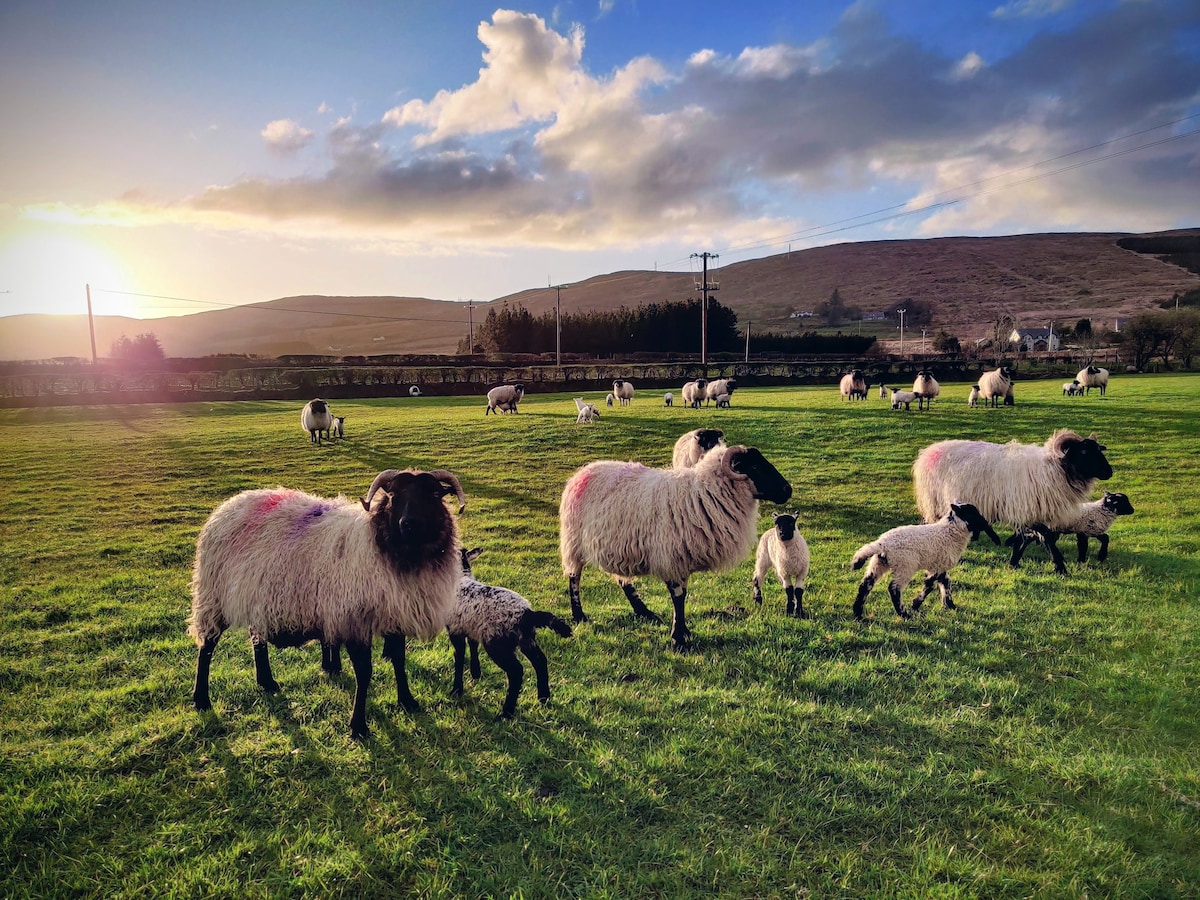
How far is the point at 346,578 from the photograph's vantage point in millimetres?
4887

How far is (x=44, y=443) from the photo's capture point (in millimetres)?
18312

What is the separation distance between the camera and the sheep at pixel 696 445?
976 cm

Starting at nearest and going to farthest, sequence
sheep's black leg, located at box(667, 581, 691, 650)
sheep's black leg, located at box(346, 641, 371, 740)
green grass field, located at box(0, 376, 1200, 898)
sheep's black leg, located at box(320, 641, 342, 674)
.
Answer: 1. green grass field, located at box(0, 376, 1200, 898)
2. sheep's black leg, located at box(346, 641, 371, 740)
3. sheep's black leg, located at box(320, 641, 342, 674)
4. sheep's black leg, located at box(667, 581, 691, 650)

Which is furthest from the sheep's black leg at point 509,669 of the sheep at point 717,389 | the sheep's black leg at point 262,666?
the sheep at point 717,389

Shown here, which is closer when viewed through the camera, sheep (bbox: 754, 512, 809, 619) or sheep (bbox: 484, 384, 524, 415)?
sheep (bbox: 754, 512, 809, 619)

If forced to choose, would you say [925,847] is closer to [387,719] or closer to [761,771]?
[761,771]

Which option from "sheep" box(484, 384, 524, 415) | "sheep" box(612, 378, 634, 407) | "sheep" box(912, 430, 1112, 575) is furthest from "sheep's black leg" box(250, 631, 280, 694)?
"sheep" box(612, 378, 634, 407)

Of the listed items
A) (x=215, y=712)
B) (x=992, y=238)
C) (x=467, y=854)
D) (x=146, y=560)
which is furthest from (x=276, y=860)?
(x=992, y=238)

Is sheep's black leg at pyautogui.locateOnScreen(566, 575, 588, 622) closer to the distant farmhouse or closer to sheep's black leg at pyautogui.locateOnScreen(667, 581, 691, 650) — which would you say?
sheep's black leg at pyautogui.locateOnScreen(667, 581, 691, 650)

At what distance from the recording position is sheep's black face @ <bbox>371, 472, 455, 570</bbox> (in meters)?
4.62

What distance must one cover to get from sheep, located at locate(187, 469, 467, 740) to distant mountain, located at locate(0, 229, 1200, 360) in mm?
136739

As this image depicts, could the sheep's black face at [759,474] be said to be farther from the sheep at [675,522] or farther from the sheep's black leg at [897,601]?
the sheep's black leg at [897,601]

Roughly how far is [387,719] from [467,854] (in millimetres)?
1752

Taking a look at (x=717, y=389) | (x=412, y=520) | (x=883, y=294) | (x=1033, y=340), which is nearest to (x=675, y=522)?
(x=412, y=520)
